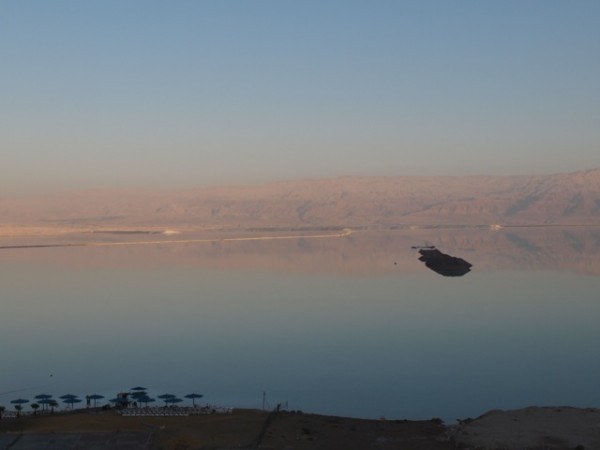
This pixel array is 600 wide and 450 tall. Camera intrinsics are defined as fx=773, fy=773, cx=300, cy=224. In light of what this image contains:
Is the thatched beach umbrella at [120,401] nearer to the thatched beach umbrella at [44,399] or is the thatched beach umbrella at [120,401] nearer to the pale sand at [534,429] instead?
the thatched beach umbrella at [44,399]

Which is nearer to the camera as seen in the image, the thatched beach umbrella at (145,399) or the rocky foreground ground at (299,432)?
the rocky foreground ground at (299,432)

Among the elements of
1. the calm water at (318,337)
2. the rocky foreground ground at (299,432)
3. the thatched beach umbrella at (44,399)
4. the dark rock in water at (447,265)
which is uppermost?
the rocky foreground ground at (299,432)

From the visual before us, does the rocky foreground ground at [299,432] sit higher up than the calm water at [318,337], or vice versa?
the rocky foreground ground at [299,432]

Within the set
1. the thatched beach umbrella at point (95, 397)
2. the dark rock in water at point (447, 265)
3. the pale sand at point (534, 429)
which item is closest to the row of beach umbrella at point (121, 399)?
the thatched beach umbrella at point (95, 397)

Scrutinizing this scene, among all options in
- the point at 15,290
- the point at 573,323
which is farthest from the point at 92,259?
the point at 573,323

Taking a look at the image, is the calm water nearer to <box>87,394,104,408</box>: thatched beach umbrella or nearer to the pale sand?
<box>87,394,104,408</box>: thatched beach umbrella

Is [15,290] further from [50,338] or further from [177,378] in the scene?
[177,378]

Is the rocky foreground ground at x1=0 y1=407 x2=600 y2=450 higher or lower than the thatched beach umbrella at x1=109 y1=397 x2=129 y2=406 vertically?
higher

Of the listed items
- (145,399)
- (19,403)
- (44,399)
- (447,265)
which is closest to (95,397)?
(44,399)

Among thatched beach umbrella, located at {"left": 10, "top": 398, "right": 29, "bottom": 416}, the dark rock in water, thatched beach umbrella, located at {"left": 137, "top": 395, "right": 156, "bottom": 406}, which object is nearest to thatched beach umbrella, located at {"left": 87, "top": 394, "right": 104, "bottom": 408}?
thatched beach umbrella, located at {"left": 137, "top": 395, "right": 156, "bottom": 406}
